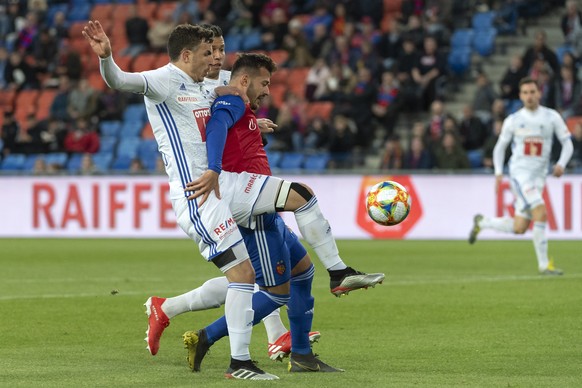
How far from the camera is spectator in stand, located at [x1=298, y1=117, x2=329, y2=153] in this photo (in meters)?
24.4

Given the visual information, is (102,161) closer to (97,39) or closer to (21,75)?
(21,75)

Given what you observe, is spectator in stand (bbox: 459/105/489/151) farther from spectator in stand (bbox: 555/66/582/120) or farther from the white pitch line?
the white pitch line

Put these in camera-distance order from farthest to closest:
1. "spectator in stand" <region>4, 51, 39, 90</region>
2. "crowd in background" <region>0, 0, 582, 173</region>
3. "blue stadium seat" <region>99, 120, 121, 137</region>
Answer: "spectator in stand" <region>4, 51, 39, 90</region>
"blue stadium seat" <region>99, 120, 121, 137</region>
"crowd in background" <region>0, 0, 582, 173</region>

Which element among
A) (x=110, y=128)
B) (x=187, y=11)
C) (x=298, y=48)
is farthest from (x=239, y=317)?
(x=187, y=11)

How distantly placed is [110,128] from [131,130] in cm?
51

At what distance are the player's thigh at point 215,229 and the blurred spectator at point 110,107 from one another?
20.4 m

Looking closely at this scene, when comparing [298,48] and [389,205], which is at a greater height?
[298,48]

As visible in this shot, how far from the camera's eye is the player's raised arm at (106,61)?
23.0 ft

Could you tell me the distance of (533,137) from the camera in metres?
16.1

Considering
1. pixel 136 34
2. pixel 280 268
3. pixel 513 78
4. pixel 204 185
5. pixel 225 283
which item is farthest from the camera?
pixel 136 34

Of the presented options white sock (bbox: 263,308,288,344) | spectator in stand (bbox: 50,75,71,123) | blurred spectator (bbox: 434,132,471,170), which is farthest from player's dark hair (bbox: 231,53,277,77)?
spectator in stand (bbox: 50,75,71,123)

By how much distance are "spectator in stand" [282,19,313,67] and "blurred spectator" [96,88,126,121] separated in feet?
12.5

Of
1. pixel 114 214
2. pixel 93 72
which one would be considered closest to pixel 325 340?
pixel 114 214

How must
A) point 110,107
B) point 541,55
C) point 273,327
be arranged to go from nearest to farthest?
point 273,327, point 541,55, point 110,107
